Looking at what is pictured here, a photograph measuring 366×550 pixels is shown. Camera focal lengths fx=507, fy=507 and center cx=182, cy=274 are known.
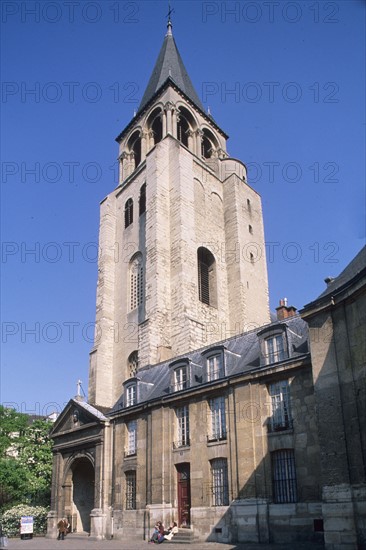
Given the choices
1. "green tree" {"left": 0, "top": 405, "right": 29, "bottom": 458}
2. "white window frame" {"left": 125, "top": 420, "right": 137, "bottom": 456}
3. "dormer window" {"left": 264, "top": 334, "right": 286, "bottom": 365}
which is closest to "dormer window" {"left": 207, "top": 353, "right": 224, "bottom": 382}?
"dormer window" {"left": 264, "top": 334, "right": 286, "bottom": 365}

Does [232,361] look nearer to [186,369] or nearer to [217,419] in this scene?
[217,419]

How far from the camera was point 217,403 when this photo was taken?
63.6ft

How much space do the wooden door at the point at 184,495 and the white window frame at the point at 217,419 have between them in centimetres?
194

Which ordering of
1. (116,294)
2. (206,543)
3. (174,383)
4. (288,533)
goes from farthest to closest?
(116,294) < (174,383) < (206,543) < (288,533)

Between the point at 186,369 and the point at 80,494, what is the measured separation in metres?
10.5

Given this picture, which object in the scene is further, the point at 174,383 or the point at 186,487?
the point at 174,383

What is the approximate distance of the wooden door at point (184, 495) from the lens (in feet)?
63.6

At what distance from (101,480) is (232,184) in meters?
26.0

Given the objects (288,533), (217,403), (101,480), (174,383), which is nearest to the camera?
A: (288,533)

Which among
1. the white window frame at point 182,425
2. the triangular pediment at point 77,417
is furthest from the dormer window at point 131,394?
the white window frame at point 182,425

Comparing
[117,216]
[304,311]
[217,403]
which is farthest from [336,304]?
[117,216]

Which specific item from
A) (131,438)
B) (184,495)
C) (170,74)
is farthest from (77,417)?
(170,74)

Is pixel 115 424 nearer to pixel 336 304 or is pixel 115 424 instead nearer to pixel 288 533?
pixel 288 533

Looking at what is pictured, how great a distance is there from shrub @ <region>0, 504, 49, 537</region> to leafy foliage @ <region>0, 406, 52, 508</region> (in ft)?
8.71
